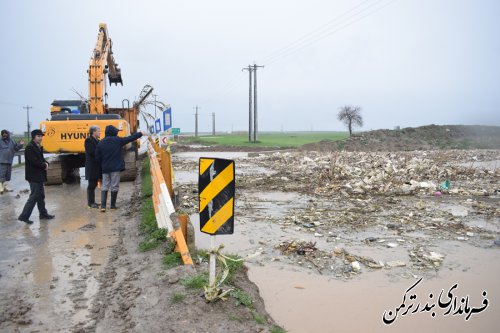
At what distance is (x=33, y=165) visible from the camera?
302 inches

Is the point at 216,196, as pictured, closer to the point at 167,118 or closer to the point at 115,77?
the point at 167,118

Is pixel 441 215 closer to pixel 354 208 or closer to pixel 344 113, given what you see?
pixel 354 208

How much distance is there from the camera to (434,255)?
5.91 m

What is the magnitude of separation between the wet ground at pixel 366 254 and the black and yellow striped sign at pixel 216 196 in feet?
1.80

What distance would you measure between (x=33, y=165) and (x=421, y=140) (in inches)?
1561

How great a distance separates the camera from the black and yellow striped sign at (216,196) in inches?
153

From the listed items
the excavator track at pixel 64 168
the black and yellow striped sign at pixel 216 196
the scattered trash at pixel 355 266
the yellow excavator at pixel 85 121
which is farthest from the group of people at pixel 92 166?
the scattered trash at pixel 355 266

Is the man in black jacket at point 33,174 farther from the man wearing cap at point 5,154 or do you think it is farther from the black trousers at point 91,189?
the man wearing cap at point 5,154

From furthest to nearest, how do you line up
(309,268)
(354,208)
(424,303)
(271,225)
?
(354,208) < (271,225) < (309,268) < (424,303)

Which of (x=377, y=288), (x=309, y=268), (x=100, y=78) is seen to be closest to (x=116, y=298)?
(x=309, y=268)

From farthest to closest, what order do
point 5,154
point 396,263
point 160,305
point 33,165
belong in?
point 5,154 → point 33,165 → point 396,263 → point 160,305

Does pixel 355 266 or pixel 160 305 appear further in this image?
pixel 355 266

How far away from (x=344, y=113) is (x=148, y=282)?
2480 inches

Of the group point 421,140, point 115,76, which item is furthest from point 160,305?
point 421,140
